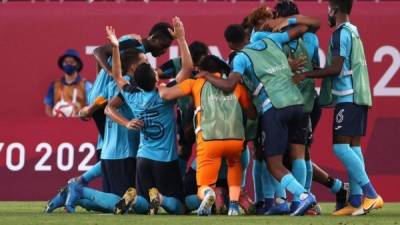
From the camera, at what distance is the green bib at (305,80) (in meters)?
14.6

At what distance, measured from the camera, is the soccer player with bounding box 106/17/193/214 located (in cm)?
1445

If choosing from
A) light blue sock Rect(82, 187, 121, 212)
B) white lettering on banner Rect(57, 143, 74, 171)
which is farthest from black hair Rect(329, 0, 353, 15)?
white lettering on banner Rect(57, 143, 74, 171)

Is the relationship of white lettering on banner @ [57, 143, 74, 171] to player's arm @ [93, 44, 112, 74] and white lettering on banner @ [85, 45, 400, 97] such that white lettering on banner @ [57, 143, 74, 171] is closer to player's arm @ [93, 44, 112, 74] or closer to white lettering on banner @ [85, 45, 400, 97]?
white lettering on banner @ [85, 45, 400, 97]

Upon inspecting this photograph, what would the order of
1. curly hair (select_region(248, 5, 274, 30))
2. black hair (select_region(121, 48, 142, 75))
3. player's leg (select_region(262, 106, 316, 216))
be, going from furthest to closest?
black hair (select_region(121, 48, 142, 75)) → curly hair (select_region(248, 5, 274, 30)) → player's leg (select_region(262, 106, 316, 216))

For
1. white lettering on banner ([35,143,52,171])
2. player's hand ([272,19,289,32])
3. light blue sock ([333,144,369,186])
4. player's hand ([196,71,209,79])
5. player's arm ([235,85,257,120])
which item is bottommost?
white lettering on banner ([35,143,52,171])

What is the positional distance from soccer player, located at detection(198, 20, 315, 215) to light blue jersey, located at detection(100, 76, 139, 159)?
1174 mm

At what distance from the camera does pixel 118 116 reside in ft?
48.2

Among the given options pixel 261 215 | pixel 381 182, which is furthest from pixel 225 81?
pixel 381 182

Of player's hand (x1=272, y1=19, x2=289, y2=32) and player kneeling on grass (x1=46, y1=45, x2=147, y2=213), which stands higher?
player's hand (x1=272, y1=19, x2=289, y2=32)

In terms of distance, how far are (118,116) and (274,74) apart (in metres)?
1.61

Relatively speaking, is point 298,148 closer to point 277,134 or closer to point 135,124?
point 277,134

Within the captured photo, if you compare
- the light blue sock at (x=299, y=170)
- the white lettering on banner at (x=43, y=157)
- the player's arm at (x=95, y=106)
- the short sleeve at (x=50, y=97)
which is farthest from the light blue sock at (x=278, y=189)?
the short sleeve at (x=50, y=97)

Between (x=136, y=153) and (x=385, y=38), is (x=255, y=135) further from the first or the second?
(x=385, y=38)

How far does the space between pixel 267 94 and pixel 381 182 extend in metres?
5.24
